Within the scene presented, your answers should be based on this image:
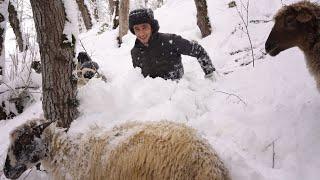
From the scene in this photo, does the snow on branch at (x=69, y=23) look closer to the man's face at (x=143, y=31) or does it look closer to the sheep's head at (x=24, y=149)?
the sheep's head at (x=24, y=149)

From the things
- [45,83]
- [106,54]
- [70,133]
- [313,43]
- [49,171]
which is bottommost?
[106,54]

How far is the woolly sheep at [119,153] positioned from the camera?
117 inches

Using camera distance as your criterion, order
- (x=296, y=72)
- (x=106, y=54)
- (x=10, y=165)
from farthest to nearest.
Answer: (x=106, y=54) < (x=296, y=72) < (x=10, y=165)

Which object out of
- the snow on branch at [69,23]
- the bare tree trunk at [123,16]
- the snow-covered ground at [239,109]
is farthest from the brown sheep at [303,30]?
the bare tree trunk at [123,16]

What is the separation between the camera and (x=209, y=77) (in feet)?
17.0

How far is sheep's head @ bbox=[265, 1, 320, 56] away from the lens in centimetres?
411

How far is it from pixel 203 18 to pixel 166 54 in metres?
2.88

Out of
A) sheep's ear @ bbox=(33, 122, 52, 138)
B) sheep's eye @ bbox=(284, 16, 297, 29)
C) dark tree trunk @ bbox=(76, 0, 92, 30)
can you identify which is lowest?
dark tree trunk @ bbox=(76, 0, 92, 30)

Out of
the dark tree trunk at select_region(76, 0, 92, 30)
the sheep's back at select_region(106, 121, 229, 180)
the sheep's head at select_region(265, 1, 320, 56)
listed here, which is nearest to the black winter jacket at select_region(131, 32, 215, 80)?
the sheep's head at select_region(265, 1, 320, 56)

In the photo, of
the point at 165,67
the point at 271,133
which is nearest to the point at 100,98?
the point at 165,67

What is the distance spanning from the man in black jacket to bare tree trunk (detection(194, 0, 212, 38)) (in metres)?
2.72

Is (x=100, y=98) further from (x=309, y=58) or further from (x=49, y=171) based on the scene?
(x=309, y=58)

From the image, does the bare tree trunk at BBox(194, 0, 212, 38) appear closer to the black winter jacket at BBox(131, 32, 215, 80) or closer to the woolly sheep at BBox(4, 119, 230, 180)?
the black winter jacket at BBox(131, 32, 215, 80)

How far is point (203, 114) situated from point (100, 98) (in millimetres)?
1187
